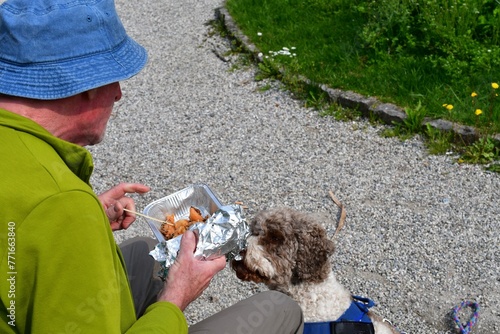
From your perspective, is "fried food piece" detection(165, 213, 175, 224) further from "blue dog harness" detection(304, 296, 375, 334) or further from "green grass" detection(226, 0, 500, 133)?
"green grass" detection(226, 0, 500, 133)

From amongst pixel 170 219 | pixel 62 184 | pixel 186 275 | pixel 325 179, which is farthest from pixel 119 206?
pixel 325 179

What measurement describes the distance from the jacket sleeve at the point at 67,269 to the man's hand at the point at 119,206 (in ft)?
3.93

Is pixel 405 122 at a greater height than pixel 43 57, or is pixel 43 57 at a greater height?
pixel 43 57

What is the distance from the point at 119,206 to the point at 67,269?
1.29 m

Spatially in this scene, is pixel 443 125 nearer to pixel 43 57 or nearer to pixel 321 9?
pixel 321 9

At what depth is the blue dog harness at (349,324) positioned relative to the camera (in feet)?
9.17

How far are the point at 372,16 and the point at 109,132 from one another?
296 cm

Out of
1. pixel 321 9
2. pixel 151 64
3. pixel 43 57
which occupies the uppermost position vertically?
pixel 43 57

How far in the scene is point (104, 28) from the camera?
Answer: 6.35ft

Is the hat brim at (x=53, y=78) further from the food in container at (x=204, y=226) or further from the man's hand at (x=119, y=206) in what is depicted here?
the man's hand at (x=119, y=206)

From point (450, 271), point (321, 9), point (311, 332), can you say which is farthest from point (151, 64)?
point (311, 332)

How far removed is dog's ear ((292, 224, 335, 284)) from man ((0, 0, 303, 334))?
915 mm

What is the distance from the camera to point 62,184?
1649mm

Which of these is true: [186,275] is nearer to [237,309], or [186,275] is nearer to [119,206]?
[237,309]
